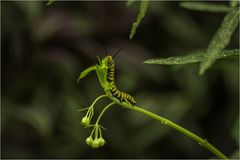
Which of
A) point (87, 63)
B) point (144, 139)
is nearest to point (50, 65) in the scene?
point (87, 63)

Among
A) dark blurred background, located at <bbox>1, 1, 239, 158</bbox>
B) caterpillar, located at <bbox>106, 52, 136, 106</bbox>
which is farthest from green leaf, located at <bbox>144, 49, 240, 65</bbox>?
dark blurred background, located at <bbox>1, 1, 239, 158</bbox>

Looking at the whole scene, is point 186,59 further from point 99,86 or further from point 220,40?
point 99,86

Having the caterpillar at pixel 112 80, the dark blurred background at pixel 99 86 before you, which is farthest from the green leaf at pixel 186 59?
the dark blurred background at pixel 99 86

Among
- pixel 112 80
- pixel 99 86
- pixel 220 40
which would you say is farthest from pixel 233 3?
pixel 99 86

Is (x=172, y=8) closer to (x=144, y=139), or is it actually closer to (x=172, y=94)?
(x=172, y=94)

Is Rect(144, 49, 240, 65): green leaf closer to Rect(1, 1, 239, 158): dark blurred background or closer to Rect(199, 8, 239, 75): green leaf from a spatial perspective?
Rect(199, 8, 239, 75): green leaf

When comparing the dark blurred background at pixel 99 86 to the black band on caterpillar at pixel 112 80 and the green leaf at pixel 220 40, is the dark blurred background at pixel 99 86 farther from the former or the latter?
the green leaf at pixel 220 40
